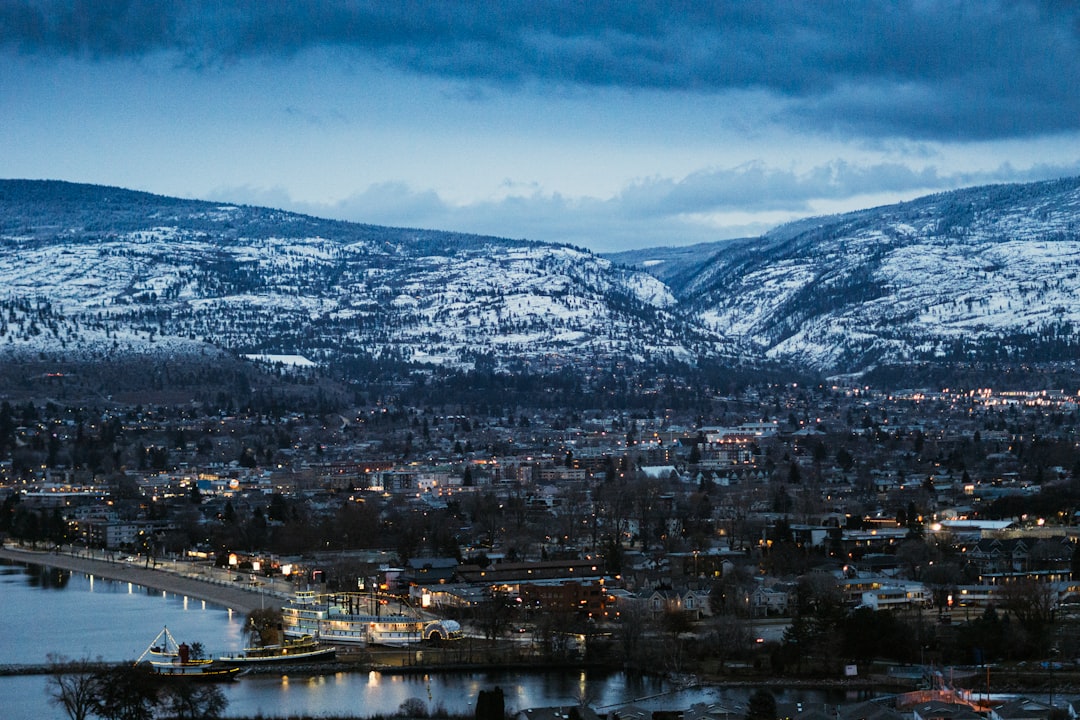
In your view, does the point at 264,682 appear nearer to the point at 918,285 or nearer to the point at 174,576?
the point at 174,576

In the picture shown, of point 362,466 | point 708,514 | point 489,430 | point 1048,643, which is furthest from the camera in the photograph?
point 489,430

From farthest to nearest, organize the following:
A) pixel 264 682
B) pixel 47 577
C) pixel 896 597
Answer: pixel 47 577, pixel 896 597, pixel 264 682

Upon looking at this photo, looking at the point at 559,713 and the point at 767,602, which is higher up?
the point at 559,713

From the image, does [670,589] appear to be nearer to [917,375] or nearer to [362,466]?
[362,466]

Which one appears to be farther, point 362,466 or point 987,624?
point 362,466

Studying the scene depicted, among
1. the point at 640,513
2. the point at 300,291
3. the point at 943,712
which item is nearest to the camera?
the point at 943,712

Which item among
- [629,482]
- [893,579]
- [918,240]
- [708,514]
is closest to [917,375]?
[918,240]

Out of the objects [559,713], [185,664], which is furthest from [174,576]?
[559,713]
